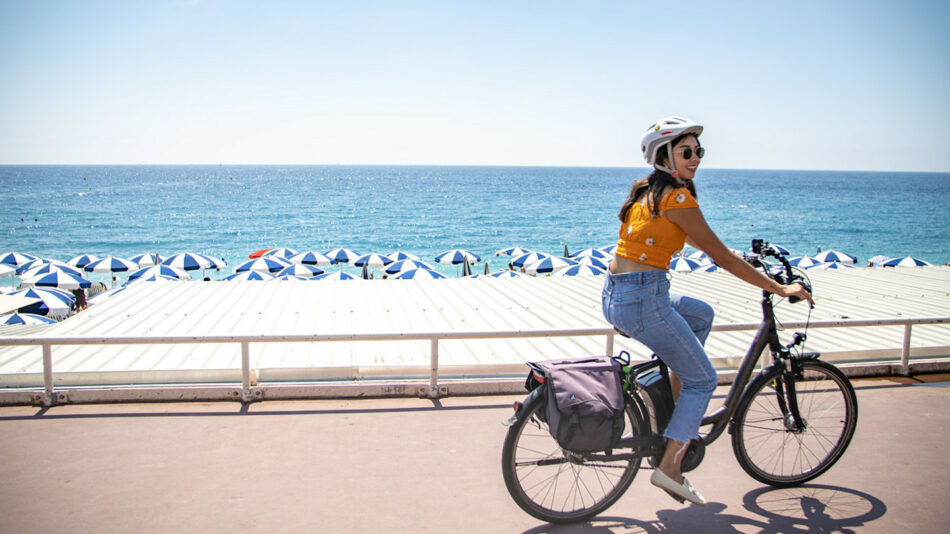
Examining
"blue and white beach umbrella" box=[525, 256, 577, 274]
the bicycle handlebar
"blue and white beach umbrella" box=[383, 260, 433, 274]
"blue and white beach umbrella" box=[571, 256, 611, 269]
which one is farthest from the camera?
"blue and white beach umbrella" box=[525, 256, 577, 274]

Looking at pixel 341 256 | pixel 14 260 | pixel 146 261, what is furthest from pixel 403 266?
pixel 14 260

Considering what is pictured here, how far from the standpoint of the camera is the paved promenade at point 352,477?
10.6 feet

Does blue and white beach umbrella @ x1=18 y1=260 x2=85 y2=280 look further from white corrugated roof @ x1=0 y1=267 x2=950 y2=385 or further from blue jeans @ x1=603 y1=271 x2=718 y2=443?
blue jeans @ x1=603 y1=271 x2=718 y2=443

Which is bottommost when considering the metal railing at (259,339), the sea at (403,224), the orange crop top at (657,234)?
the sea at (403,224)

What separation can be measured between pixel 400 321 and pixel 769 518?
6627 millimetres

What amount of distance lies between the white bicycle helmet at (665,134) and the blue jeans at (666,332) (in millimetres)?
556

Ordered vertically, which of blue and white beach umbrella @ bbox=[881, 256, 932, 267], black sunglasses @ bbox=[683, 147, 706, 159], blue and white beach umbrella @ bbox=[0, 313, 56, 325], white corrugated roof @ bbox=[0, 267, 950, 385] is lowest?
blue and white beach umbrella @ bbox=[0, 313, 56, 325]

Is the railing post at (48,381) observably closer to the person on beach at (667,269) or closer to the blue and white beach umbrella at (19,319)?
the person on beach at (667,269)

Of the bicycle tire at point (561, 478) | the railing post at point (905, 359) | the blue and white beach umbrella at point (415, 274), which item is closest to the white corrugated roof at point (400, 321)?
the railing post at point (905, 359)

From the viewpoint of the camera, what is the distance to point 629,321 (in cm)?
314

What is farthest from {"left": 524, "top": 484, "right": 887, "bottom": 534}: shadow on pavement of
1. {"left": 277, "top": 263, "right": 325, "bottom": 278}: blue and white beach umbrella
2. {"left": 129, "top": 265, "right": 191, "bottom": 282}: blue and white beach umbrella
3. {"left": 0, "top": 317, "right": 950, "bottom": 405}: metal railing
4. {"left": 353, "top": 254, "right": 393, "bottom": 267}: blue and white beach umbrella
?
{"left": 353, "top": 254, "right": 393, "bottom": 267}: blue and white beach umbrella

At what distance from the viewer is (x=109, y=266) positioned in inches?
1164

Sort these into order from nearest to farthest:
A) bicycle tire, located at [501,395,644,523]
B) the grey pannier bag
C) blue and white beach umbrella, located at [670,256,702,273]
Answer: the grey pannier bag → bicycle tire, located at [501,395,644,523] → blue and white beach umbrella, located at [670,256,702,273]

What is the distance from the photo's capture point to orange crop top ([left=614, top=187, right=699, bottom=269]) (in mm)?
3012
